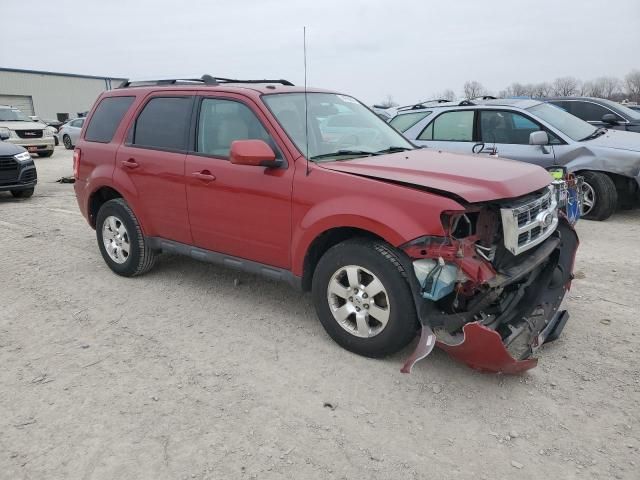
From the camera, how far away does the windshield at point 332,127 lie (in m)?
3.94

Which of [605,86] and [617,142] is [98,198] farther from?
[605,86]

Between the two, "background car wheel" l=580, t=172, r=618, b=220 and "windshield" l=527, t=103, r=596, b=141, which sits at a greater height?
"windshield" l=527, t=103, r=596, b=141

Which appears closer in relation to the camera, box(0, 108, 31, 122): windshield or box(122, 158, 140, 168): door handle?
box(122, 158, 140, 168): door handle

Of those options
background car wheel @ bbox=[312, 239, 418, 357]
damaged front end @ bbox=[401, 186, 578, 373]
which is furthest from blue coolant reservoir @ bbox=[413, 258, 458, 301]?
background car wheel @ bbox=[312, 239, 418, 357]

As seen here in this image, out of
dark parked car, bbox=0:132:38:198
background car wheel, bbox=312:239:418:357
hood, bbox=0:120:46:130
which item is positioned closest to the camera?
background car wheel, bbox=312:239:418:357

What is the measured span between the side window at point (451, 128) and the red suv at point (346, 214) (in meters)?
3.33

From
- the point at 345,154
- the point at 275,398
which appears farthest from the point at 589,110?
the point at 275,398

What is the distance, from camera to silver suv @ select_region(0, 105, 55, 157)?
56.0ft

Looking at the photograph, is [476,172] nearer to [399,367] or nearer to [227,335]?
[399,367]

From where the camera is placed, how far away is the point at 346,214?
3371mm

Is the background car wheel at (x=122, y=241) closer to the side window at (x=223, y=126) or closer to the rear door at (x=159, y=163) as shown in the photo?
the rear door at (x=159, y=163)

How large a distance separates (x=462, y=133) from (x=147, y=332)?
5575 mm

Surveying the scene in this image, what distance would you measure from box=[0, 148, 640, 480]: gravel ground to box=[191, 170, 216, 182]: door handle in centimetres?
113

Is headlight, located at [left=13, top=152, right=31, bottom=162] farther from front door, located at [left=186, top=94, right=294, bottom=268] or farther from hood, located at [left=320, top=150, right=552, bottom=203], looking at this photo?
hood, located at [left=320, top=150, right=552, bottom=203]
